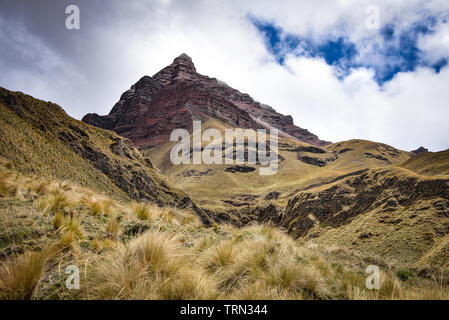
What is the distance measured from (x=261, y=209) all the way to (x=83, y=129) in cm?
2840

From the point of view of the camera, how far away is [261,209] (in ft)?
118

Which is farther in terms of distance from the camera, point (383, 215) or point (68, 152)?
point (68, 152)

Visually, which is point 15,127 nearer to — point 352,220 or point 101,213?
point 101,213

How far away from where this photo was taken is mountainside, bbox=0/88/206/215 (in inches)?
535

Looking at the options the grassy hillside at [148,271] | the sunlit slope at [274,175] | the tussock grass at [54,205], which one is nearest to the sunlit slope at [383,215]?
the grassy hillside at [148,271]

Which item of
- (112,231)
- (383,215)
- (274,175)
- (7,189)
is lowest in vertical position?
(383,215)

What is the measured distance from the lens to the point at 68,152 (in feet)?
59.1

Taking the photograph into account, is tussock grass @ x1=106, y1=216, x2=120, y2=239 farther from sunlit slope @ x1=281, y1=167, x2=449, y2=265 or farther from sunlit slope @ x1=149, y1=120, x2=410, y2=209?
sunlit slope @ x1=149, y1=120, x2=410, y2=209

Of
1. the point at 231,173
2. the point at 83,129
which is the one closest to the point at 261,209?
the point at 83,129

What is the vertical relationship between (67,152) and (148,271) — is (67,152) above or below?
above

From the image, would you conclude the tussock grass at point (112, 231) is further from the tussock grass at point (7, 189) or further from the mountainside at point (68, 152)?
the mountainside at point (68, 152)

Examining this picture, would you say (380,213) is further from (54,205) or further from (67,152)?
(67,152)

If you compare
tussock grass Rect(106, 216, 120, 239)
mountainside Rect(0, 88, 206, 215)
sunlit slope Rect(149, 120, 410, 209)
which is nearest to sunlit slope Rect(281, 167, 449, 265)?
tussock grass Rect(106, 216, 120, 239)

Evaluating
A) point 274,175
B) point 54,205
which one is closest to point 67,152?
point 54,205
